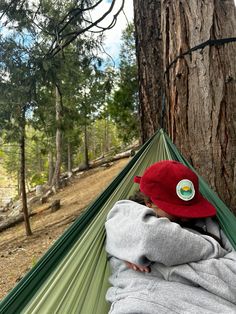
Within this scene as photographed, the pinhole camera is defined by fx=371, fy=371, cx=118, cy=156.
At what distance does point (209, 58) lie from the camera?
1.40m

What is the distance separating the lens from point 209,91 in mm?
1396

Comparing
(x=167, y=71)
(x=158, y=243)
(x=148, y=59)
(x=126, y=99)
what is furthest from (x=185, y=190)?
(x=126, y=99)

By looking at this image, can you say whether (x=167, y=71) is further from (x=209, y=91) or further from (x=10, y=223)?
(x=10, y=223)

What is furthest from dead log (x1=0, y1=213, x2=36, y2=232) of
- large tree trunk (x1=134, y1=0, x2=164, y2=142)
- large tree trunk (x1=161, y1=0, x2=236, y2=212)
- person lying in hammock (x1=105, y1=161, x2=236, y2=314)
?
person lying in hammock (x1=105, y1=161, x2=236, y2=314)

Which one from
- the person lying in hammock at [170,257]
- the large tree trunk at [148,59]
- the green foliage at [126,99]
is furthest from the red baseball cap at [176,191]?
the green foliage at [126,99]

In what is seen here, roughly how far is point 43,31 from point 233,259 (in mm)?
3644

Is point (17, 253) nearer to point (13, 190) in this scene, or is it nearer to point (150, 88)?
point (150, 88)

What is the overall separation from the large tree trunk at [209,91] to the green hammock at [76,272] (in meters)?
0.23

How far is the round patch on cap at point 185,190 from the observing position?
1114mm

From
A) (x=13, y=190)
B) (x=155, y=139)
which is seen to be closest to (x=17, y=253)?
(x=155, y=139)

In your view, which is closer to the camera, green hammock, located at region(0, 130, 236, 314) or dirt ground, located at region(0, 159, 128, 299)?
green hammock, located at region(0, 130, 236, 314)

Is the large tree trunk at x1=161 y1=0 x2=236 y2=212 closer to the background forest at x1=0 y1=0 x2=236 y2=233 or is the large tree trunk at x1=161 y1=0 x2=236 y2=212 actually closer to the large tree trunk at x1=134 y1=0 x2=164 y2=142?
the background forest at x1=0 y1=0 x2=236 y2=233

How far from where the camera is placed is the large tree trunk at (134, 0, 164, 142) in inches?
90.4

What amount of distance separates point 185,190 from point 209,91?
0.47 m
